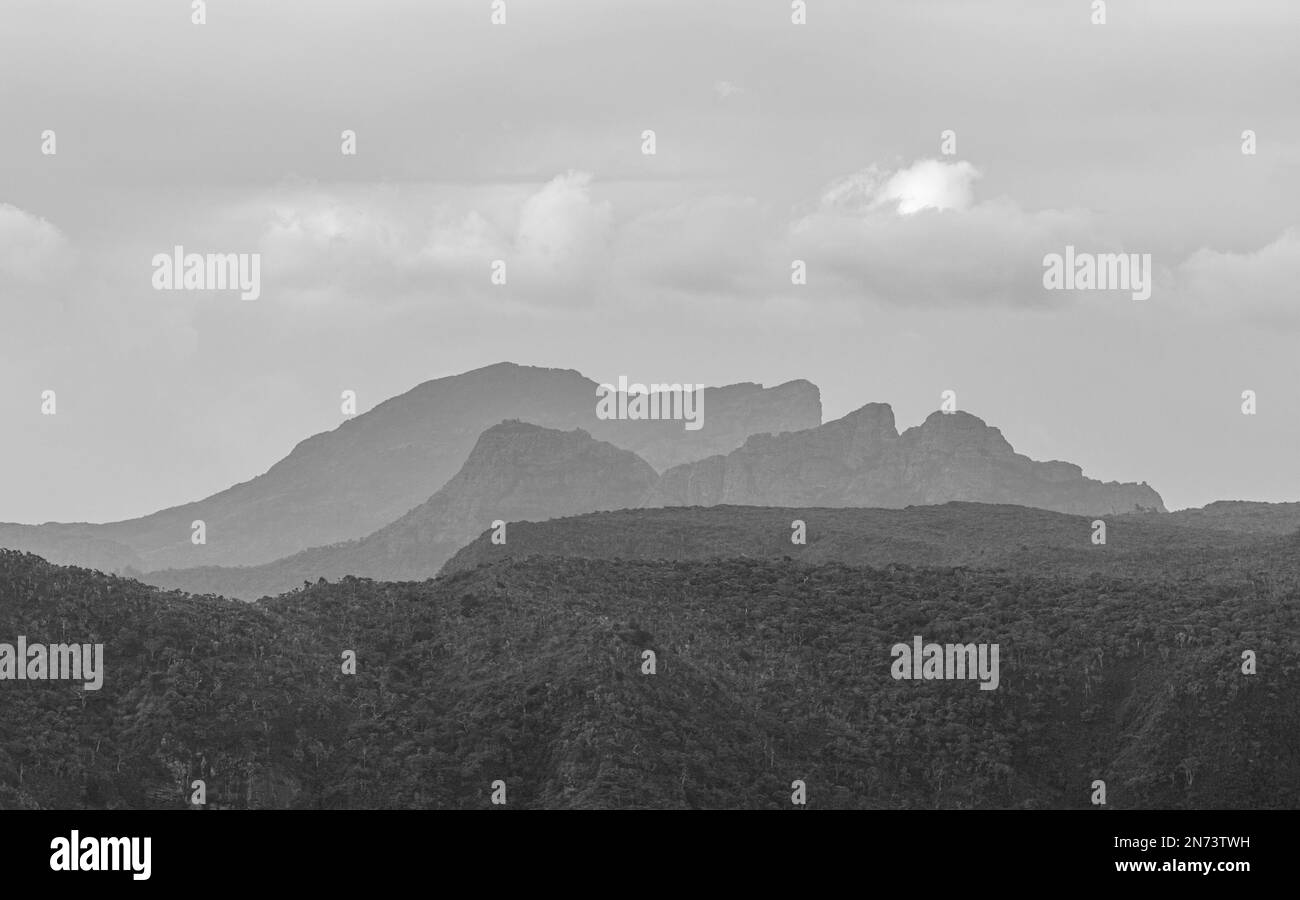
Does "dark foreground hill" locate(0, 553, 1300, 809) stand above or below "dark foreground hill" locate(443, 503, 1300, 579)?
below

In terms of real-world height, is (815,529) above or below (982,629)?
above

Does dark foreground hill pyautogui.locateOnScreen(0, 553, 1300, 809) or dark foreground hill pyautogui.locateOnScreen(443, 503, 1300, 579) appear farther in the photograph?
dark foreground hill pyautogui.locateOnScreen(443, 503, 1300, 579)

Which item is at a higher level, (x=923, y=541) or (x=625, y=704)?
(x=923, y=541)

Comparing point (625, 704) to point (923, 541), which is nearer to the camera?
point (625, 704)

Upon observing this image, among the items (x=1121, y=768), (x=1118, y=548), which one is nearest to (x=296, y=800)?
(x=1121, y=768)
